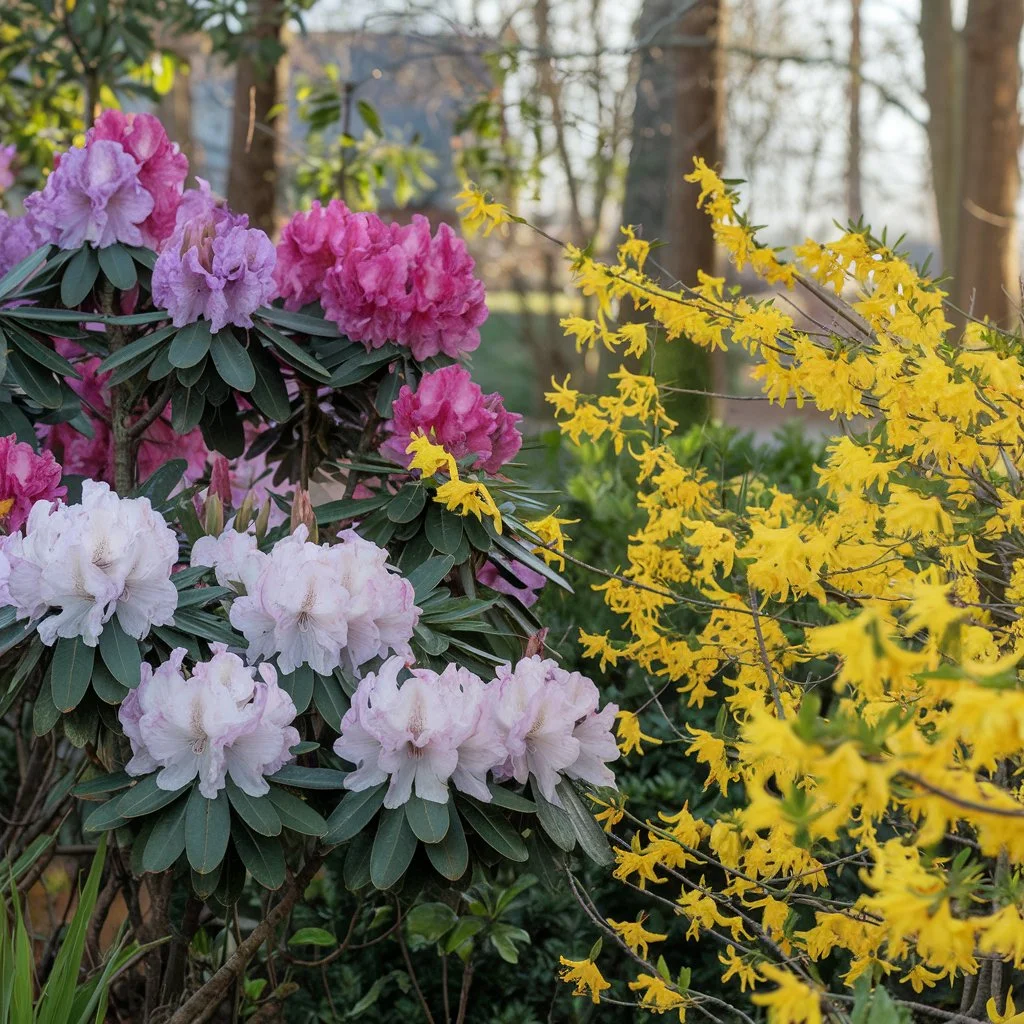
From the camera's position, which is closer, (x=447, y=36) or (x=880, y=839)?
(x=880, y=839)

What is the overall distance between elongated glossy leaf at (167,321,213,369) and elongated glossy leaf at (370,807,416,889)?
0.84 metres

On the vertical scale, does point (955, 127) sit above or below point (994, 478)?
above

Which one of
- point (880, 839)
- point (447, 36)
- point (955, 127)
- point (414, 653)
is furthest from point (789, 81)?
point (414, 653)

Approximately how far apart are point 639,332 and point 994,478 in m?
0.64

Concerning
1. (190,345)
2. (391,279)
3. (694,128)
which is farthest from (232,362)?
(694,128)

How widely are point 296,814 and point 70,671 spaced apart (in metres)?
0.36

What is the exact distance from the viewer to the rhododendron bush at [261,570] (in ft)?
5.26

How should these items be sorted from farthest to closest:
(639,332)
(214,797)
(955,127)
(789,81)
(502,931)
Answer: (789,81) → (955,127) → (502,931) → (639,332) → (214,797)

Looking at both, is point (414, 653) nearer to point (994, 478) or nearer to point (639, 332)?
point (639, 332)

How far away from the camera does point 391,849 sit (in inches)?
62.6

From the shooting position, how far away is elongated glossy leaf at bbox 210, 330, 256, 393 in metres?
2.02

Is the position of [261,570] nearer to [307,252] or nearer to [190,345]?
[190,345]

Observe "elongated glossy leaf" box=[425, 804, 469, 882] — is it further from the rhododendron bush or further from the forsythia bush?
the forsythia bush

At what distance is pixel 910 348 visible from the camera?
69.6 inches
